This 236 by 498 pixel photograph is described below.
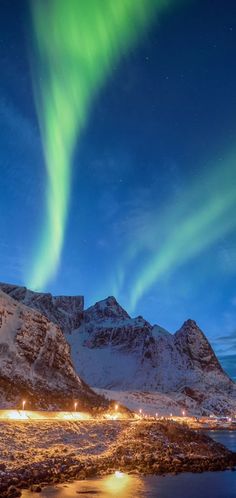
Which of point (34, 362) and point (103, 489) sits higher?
point (34, 362)

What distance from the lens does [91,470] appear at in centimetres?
5288

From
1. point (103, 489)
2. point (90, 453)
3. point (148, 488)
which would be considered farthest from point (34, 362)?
point (103, 489)

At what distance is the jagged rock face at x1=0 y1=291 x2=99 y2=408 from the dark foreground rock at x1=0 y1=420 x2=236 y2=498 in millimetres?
23303

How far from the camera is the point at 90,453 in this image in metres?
61.5

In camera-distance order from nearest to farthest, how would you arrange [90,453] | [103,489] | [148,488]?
[103,489] → [148,488] → [90,453]

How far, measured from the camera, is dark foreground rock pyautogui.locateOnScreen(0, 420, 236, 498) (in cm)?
4709

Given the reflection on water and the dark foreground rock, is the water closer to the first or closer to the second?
the reflection on water

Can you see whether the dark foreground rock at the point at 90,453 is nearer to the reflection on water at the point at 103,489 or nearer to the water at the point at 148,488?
the reflection on water at the point at 103,489

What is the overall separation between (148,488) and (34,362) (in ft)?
220

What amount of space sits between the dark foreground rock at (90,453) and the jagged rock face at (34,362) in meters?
23.3

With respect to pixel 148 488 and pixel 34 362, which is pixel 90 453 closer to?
pixel 148 488

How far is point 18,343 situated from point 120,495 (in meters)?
71.1

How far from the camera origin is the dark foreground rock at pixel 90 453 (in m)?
47.1

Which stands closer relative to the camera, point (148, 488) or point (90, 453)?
point (148, 488)
